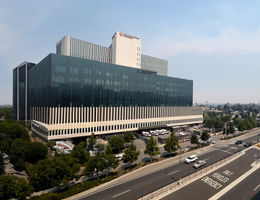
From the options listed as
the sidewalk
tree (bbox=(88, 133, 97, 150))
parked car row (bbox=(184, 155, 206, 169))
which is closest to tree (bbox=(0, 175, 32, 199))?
the sidewalk

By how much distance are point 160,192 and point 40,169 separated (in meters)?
23.4

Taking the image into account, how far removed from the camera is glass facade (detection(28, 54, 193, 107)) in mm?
58281

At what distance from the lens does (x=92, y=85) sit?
65.2 metres

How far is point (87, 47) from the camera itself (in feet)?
317

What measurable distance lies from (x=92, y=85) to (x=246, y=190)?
58.7m

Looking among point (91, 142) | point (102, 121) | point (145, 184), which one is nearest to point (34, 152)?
point (91, 142)

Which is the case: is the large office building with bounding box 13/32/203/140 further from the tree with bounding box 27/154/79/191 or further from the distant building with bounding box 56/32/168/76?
the tree with bounding box 27/154/79/191

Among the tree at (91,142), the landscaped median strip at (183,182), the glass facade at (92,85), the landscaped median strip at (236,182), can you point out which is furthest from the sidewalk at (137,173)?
the glass facade at (92,85)

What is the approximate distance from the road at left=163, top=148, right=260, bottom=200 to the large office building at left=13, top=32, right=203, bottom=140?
43.2 metres

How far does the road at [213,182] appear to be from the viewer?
2719 cm

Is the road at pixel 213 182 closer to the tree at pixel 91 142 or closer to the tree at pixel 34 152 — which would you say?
the tree at pixel 91 142

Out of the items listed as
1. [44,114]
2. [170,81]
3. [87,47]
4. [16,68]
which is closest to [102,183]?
[44,114]

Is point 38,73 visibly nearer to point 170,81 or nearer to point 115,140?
point 115,140

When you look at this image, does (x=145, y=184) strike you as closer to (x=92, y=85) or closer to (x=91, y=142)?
(x=91, y=142)
